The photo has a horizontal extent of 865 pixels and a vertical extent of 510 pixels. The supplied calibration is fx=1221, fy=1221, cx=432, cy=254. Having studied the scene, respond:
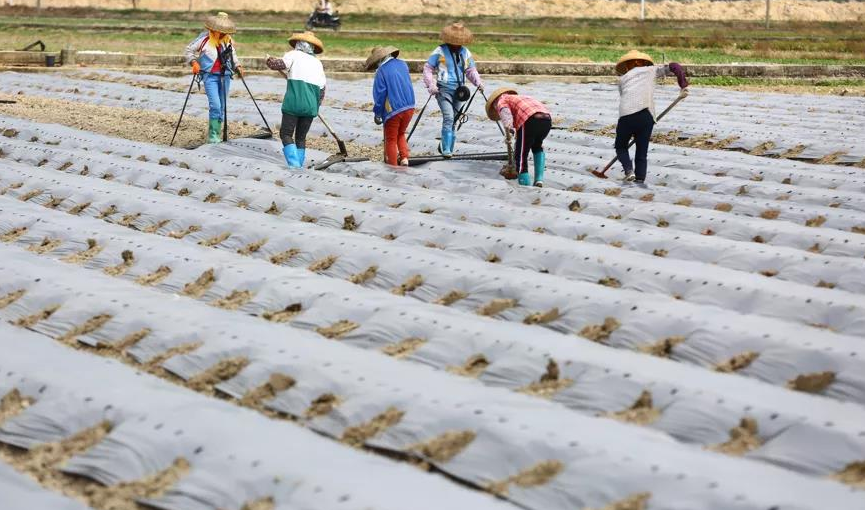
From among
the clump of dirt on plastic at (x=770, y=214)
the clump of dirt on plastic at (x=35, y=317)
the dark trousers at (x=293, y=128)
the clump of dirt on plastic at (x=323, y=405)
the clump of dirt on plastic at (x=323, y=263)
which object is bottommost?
the clump of dirt on plastic at (x=35, y=317)

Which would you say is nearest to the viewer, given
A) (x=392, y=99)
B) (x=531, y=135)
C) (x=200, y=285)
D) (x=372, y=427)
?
(x=372, y=427)

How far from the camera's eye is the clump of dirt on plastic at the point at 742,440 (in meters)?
3.91

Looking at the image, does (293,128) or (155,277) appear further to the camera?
(293,128)

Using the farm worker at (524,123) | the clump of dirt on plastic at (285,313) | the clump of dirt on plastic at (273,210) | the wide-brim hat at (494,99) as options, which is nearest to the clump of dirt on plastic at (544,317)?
the clump of dirt on plastic at (285,313)

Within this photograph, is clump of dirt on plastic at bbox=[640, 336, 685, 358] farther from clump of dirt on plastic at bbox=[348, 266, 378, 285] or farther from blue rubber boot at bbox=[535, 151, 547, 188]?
blue rubber boot at bbox=[535, 151, 547, 188]

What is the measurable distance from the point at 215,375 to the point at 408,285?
147cm

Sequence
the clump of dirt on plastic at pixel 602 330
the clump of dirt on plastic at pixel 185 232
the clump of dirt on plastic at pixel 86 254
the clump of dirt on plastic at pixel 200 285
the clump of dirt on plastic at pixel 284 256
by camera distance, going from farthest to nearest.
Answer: the clump of dirt on plastic at pixel 185 232, the clump of dirt on plastic at pixel 86 254, the clump of dirt on plastic at pixel 284 256, the clump of dirt on plastic at pixel 200 285, the clump of dirt on plastic at pixel 602 330

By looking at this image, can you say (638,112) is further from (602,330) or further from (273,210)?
(602,330)

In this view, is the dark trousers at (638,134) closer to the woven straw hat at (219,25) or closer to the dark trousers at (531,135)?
the dark trousers at (531,135)

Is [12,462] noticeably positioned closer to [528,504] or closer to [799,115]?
[528,504]

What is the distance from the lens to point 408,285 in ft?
19.3

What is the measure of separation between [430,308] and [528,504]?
1.81 metres

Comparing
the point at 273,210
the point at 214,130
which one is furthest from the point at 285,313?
the point at 214,130

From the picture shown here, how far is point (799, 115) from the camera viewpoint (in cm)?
1191
